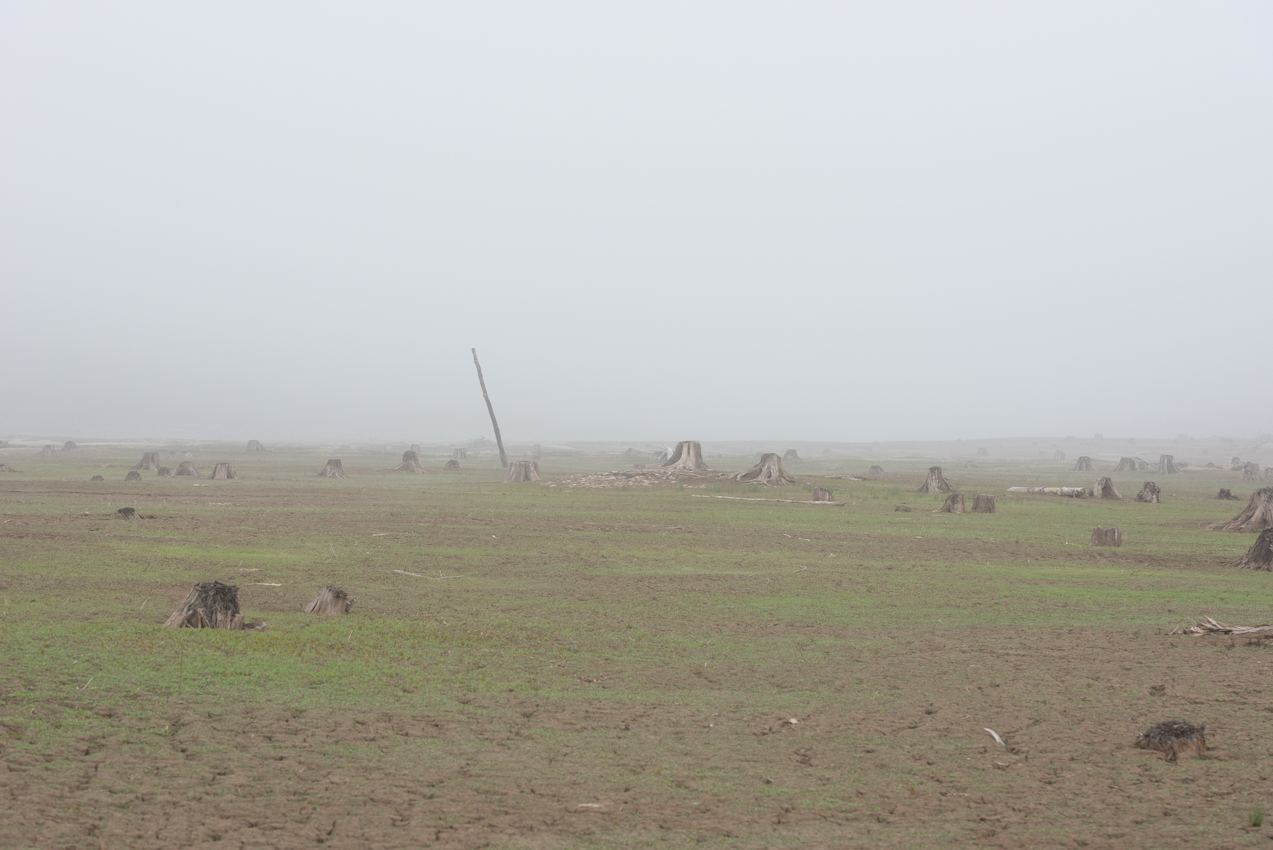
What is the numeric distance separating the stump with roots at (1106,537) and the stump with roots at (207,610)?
1678cm

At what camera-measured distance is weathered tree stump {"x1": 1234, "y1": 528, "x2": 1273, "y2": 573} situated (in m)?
16.8

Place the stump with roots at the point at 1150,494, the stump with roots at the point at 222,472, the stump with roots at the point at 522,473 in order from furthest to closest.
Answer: the stump with roots at the point at 522,473 < the stump with roots at the point at 222,472 < the stump with roots at the point at 1150,494

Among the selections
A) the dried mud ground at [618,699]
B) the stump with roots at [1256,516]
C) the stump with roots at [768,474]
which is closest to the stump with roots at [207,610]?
the dried mud ground at [618,699]

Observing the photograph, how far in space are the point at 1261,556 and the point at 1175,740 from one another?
1200 centimetres

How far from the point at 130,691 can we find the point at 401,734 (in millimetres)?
2378

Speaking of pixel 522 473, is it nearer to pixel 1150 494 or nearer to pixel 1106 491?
pixel 1106 491

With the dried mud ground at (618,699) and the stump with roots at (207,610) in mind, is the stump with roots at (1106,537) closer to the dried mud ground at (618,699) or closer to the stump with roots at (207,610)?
the dried mud ground at (618,699)

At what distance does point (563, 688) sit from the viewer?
8.78 m

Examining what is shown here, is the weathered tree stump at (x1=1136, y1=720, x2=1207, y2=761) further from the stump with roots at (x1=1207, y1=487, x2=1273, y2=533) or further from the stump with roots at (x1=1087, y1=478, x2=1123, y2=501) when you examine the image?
the stump with roots at (x1=1087, y1=478, x2=1123, y2=501)

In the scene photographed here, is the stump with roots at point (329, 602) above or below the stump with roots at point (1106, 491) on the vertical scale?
below

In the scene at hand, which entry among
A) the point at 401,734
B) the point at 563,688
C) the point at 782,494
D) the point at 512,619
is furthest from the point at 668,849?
the point at 782,494

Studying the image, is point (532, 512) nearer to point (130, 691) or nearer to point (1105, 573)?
point (1105, 573)

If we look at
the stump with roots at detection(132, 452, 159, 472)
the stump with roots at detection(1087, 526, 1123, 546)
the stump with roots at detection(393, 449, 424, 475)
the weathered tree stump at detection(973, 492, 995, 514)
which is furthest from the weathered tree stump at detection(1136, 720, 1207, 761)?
the stump with roots at detection(393, 449, 424, 475)

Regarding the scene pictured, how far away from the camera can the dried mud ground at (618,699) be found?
578 cm
